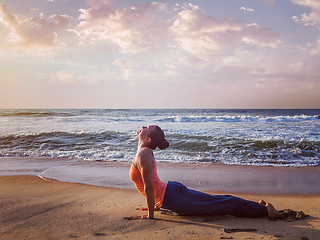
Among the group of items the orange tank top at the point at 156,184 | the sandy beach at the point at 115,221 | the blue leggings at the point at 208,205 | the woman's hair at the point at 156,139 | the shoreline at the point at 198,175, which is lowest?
the shoreline at the point at 198,175

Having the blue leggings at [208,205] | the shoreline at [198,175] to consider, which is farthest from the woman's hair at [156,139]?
the shoreline at [198,175]

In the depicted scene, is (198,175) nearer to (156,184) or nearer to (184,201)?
(184,201)

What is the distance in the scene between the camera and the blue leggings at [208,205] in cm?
323

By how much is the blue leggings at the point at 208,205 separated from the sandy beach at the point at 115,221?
87 millimetres

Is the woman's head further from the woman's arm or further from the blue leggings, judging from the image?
the blue leggings

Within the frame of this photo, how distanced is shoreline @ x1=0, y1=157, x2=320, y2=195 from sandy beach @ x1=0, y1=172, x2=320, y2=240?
2.20 ft

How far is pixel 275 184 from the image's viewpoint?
5.39 m

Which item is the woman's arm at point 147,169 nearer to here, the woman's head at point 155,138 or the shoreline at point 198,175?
the woman's head at point 155,138

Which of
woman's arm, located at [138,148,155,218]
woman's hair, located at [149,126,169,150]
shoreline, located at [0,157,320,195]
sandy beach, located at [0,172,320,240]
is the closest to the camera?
sandy beach, located at [0,172,320,240]

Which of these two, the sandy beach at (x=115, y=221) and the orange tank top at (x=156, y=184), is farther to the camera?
the orange tank top at (x=156, y=184)

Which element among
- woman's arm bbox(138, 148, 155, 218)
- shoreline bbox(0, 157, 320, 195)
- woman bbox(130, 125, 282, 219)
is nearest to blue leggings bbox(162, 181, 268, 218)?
woman bbox(130, 125, 282, 219)

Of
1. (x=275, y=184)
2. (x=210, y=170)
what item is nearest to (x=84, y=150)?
(x=210, y=170)

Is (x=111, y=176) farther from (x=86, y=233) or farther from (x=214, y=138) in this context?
(x=214, y=138)

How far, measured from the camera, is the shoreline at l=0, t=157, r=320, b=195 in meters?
5.20
